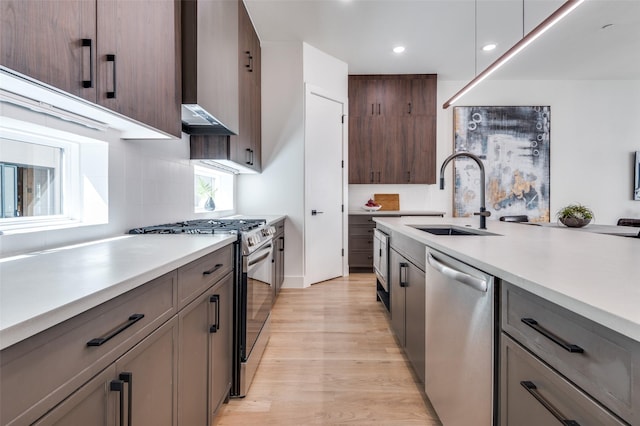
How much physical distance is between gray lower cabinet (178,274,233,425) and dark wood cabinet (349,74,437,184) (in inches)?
149

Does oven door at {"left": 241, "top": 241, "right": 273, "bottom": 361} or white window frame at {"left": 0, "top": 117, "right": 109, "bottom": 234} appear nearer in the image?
white window frame at {"left": 0, "top": 117, "right": 109, "bottom": 234}

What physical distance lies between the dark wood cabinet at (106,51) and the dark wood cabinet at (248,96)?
3.70ft

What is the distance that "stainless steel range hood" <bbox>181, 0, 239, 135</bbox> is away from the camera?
5.58 ft

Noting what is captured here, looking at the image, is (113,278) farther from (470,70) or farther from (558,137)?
(558,137)

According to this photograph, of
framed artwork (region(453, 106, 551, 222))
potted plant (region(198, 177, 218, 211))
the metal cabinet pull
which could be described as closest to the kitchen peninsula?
potted plant (region(198, 177, 218, 211))

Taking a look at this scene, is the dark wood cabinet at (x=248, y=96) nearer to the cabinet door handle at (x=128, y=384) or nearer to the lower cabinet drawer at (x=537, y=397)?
the cabinet door handle at (x=128, y=384)

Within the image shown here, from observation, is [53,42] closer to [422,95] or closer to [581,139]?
[422,95]

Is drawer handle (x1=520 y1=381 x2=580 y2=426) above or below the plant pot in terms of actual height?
below

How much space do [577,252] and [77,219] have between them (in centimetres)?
213

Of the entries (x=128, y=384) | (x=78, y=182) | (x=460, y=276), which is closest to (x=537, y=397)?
(x=460, y=276)

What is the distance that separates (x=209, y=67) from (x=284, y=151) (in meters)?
2.21

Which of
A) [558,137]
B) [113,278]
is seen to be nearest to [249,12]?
[113,278]

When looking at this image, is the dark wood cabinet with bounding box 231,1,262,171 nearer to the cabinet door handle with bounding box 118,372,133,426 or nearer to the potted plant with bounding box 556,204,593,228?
the cabinet door handle with bounding box 118,372,133,426

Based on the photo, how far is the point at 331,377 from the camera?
2021 millimetres
